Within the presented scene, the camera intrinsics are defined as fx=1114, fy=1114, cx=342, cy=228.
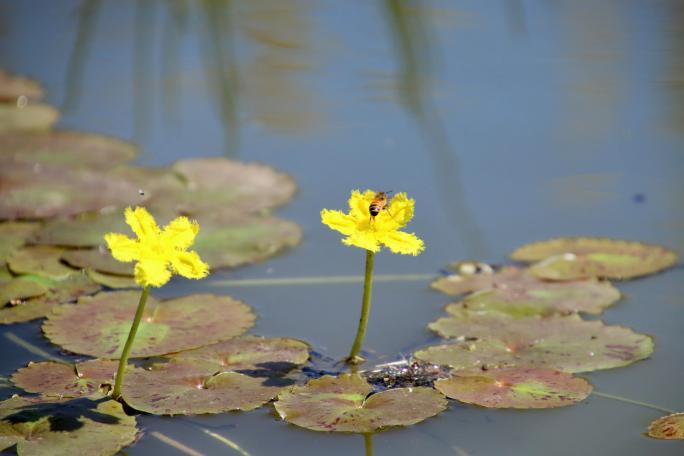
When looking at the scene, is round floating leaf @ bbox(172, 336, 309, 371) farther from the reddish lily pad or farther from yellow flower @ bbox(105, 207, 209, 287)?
yellow flower @ bbox(105, 207, 209, 287)

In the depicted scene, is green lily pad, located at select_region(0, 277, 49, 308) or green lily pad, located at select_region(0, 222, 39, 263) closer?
green lily pad, located at select_region(0, 277, 49, 308)

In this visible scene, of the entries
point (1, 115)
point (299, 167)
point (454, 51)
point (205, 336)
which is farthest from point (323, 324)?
point (454, 51)

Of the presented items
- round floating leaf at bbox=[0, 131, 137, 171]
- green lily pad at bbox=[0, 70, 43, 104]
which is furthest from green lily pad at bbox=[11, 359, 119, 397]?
green lily pad at bbox=[0, 70, 43, 104]

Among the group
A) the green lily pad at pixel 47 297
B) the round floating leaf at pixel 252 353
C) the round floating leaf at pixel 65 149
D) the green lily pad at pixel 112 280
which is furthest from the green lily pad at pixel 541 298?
the round floating leaf at pixel 65 149

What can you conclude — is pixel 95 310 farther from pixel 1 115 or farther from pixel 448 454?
pixel 1 115

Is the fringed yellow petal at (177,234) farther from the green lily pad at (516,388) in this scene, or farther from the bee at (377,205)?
the green lily pad at (516,388)

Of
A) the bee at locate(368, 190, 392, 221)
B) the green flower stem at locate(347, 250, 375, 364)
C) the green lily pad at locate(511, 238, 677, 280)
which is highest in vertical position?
the green lily pad at locate(511, 238, 677, 280)
